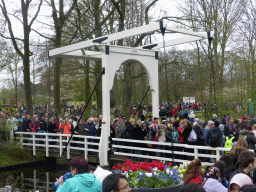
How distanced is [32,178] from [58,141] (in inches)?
85.9

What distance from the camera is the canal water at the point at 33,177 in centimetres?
1331

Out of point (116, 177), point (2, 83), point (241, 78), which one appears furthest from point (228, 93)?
point (2, 83)

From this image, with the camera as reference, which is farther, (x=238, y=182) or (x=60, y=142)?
(x=60, y=142)

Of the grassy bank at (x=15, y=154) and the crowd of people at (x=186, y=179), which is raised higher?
the crowd of people at (x=186, y=179)

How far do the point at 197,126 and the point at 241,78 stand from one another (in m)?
14.6

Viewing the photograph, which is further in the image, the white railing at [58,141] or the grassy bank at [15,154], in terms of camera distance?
the grassy bank at [15,154]

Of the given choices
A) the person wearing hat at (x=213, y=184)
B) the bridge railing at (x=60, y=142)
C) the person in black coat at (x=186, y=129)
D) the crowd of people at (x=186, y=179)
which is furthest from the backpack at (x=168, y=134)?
the person wearing hat at (x=213, y=184)

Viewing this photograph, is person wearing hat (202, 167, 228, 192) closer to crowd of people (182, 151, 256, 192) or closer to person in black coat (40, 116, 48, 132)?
crowd of people (182, 151, 256, 192)

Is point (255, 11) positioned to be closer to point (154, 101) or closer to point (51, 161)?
point (154, 101)

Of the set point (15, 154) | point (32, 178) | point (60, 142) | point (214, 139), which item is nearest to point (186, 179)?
point (214, 139)

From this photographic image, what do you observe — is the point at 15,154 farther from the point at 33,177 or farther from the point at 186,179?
the point at 186,179

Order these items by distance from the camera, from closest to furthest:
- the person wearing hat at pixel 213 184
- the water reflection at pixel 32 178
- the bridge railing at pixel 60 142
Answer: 1. the person wearing hat at pixel 213 184
2. the water reflection at pixel 32 178
3. the bridge railing at pixel 60 142

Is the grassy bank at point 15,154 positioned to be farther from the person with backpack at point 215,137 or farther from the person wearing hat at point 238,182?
the person wearing hat at point 238,182

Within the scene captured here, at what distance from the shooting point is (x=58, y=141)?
16.4 metres
